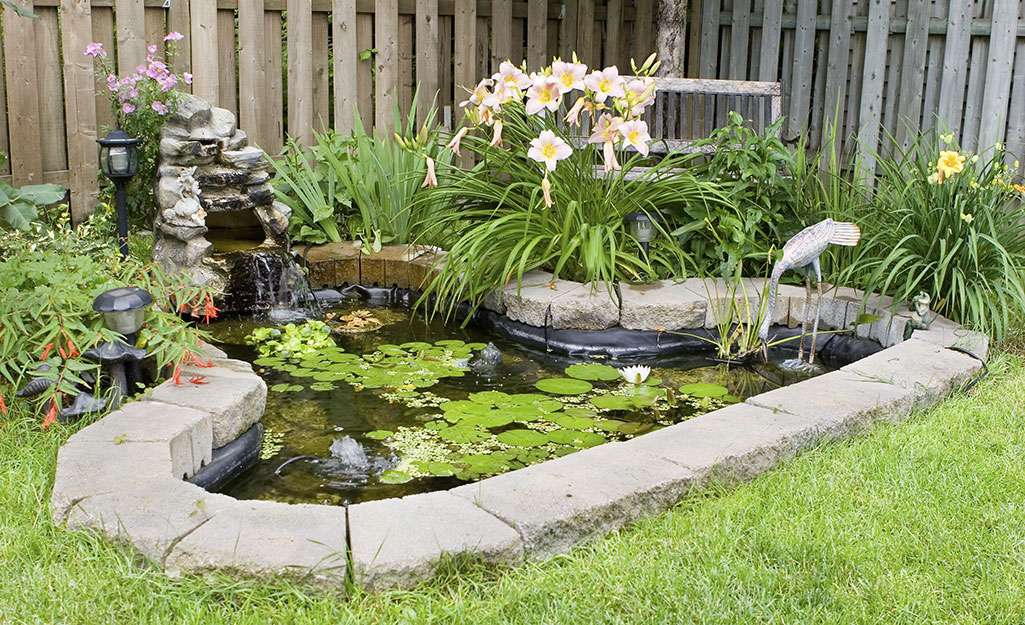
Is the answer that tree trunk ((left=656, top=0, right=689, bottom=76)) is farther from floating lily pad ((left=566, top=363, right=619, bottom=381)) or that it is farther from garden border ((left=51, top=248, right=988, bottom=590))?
garden border ((left=51, top=248, right=988, bottom=590))

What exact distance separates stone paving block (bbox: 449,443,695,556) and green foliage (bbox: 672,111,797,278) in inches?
76.1

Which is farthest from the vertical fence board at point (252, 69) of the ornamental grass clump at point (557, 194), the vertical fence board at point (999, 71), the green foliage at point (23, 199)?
the vertical fence board at point (999, 71)

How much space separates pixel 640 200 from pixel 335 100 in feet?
7.34

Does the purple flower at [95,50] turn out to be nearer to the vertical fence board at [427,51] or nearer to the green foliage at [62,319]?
the green foliage at [62,319]

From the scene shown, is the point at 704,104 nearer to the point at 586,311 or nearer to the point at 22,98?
the point at 586,311

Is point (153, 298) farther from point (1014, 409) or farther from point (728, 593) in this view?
point (1014, 409)

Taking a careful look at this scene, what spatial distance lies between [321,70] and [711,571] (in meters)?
4.44

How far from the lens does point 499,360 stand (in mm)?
3982

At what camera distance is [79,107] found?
197 inches

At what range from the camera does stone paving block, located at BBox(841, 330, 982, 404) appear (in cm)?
338

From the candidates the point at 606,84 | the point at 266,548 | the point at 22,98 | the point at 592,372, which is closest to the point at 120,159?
the point at 22,98

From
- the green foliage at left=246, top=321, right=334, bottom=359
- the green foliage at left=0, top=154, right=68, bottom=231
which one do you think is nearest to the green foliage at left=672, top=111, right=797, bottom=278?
the green foliage at left=246, top=321, right=334, bottom=359

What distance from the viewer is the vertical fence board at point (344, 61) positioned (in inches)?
227

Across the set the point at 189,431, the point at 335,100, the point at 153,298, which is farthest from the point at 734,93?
the point at 189,431
